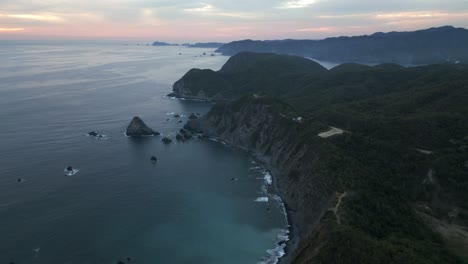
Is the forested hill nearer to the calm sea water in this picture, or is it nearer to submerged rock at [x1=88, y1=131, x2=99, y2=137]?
the calm sea water

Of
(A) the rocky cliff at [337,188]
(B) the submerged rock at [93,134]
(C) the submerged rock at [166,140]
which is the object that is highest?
(A) the rocky cliff at [337,188]

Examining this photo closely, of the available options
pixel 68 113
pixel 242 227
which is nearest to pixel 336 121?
pixel 242 227

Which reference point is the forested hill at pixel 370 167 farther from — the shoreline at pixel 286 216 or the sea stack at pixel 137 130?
the sea stack at pixel 137 130

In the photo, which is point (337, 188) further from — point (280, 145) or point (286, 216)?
point (280, 145)

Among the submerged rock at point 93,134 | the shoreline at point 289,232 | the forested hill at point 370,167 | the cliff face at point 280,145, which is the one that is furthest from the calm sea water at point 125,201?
the forested hill at point 370,167

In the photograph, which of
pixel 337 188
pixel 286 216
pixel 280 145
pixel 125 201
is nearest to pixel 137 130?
pixel 280 145

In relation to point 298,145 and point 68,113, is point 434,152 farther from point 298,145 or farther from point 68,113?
point 68,113

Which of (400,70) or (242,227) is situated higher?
(400,70)
